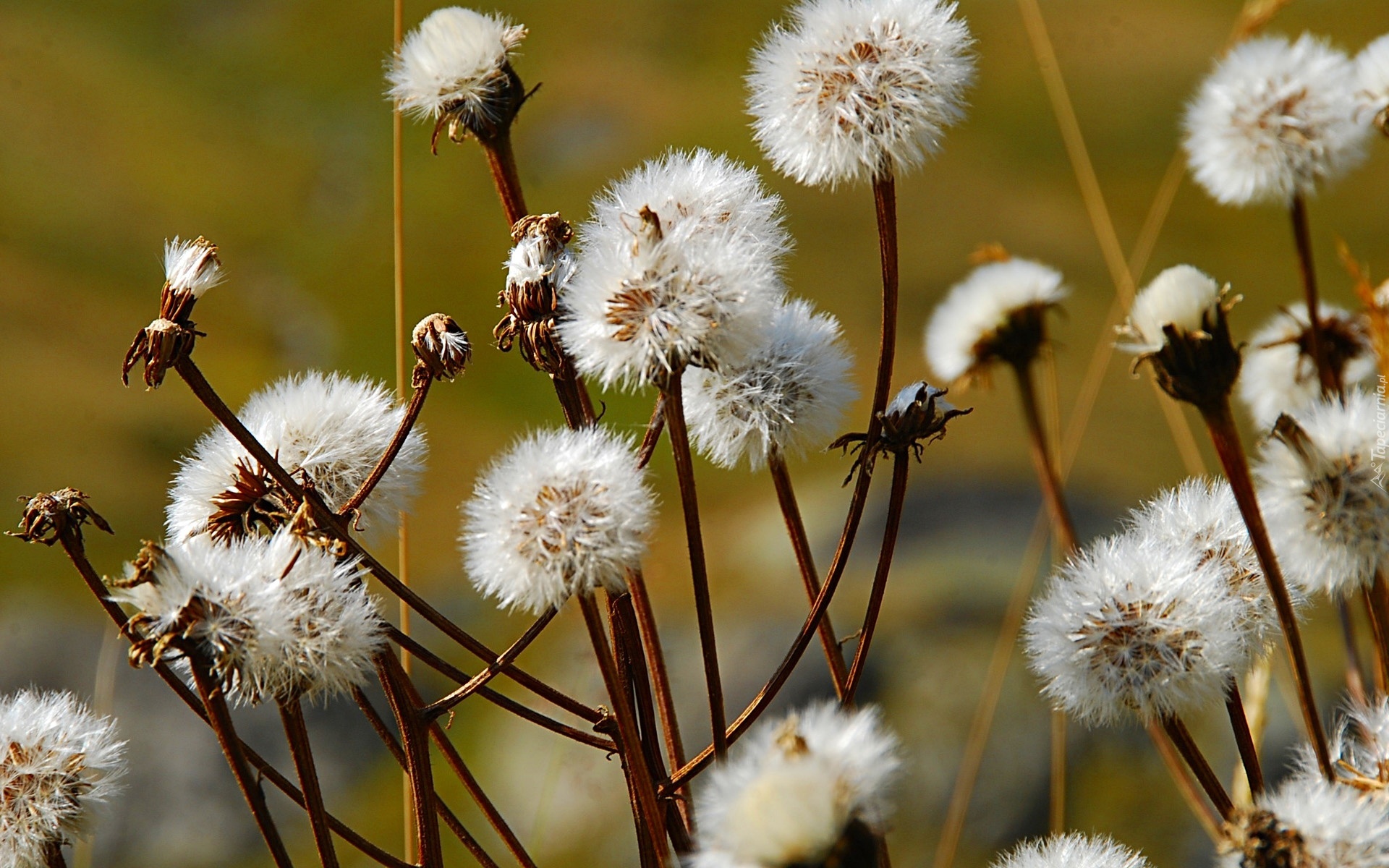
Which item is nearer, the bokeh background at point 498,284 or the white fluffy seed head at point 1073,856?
the white fluffy seed head at point 1073,856

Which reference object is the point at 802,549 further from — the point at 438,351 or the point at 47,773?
the point at 47,773

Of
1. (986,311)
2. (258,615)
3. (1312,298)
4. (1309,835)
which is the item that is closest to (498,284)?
Answer: (986,311)

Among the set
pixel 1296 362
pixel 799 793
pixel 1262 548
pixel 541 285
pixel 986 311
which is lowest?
pixel 799 793

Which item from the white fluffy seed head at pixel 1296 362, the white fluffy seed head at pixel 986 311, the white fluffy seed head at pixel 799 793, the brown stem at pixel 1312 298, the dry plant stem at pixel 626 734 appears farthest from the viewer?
the white fluffy seed head at pixel 986 311

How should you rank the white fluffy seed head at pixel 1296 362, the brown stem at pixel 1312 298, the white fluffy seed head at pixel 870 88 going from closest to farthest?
the white fluffy seed head at pixel 870 88 < the brown stem at pixel 1312 298 < the white fluffy seed head at pixel 1296 362

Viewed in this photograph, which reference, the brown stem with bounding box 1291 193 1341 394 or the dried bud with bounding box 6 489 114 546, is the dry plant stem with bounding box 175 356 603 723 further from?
the brown stem with bounding box 1291 193 1341 394

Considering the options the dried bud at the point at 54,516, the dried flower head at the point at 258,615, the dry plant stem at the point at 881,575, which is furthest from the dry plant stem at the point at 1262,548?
the dried bud at the point at 54,516

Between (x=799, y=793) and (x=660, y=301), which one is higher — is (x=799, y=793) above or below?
below

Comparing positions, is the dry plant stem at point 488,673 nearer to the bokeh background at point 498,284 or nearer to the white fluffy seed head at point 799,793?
the white fluffy seed head at point 799,793

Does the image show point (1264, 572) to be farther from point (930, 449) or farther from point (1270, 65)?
point (930, 449)
